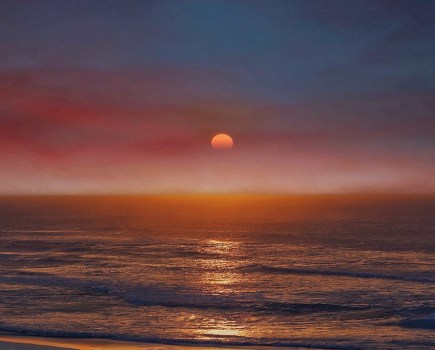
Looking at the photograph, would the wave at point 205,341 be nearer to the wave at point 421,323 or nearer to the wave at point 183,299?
the wave at point 421,323

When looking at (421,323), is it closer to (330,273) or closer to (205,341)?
(205,341)

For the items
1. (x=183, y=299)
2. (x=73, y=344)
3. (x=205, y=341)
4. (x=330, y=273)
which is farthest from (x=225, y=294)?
(x=73, y=344)

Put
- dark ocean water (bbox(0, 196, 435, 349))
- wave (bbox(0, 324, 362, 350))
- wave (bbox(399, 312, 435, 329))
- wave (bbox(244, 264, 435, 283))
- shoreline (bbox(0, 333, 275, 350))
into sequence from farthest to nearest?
wave (bbox(244, 264, 435, 283)), wave (bbox(399, 312, 435, 329)), dark ocean water (bbox(0, 196, 435, 349)), wave (bbox(0, 324, 362, 350)), shoreline (bbox(0, 333, 275, 350))

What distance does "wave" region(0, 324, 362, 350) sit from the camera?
67.4 feet

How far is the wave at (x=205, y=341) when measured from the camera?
20531 millimetres

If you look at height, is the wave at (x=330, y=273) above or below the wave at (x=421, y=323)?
above

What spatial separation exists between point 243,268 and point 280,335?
2379 cm

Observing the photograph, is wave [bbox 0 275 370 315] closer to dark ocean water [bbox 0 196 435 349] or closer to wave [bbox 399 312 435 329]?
dark ocean water [bbox 0 196 435 349]

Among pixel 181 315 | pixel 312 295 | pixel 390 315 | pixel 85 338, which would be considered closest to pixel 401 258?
pixel 312 295

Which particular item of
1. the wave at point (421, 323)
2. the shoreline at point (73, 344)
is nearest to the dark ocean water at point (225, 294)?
the wave at point (421, 323)

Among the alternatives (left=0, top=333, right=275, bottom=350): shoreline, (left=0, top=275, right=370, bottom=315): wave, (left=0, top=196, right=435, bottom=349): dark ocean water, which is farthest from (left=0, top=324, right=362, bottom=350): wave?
(left=0, top=275, right=370, bottom=315): wave

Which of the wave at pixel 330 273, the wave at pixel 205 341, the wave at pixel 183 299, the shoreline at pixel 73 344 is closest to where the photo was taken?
the shoreline at pixel 73 344

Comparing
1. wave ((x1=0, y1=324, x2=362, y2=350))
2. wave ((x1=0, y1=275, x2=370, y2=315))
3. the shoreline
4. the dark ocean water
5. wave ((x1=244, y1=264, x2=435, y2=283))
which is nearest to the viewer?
the shoreline

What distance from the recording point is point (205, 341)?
21.0 m
